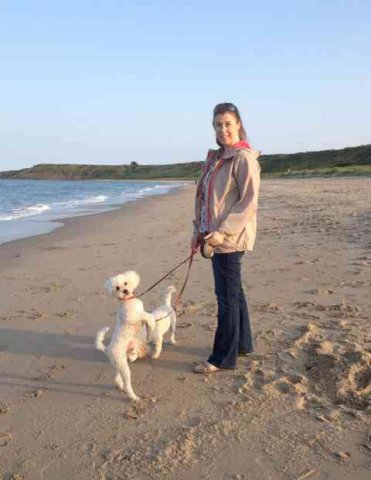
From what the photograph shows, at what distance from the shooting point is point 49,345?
4480 millimetres

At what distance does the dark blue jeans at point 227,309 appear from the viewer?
381cm

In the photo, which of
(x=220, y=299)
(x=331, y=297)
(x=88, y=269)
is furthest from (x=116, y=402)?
(x=88, y=269)

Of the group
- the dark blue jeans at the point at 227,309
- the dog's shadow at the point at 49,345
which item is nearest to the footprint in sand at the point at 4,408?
the dog's shadow at the point at 49,345

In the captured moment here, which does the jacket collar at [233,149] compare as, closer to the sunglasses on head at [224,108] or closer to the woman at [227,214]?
the woman at [227,214]

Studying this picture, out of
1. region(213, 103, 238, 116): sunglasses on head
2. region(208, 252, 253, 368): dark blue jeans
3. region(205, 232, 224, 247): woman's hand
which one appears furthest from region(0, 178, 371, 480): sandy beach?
region(213, 103, 238, 116): sunglasses on head

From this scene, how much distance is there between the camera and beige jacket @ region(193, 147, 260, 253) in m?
3.58

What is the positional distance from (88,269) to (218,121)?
450 centimetres

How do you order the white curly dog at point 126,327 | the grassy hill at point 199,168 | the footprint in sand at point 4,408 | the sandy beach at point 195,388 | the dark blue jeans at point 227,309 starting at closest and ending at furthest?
the sandy beach at point 195,388 < the footprint in sand at point 4,408 < the white curly dog at point 126,327 < the dark blue jeans at point 227,309 < the grassy hill at point 199,168

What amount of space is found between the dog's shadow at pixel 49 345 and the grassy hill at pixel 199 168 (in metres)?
35.7

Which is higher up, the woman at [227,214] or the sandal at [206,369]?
the woman at [227,214]

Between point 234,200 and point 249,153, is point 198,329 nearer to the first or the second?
point 234,200

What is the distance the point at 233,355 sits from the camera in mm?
3867

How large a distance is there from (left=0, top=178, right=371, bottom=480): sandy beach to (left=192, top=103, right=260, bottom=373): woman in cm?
28

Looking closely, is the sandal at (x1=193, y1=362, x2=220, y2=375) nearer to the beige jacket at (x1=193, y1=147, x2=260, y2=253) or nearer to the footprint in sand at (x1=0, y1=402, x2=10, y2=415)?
the beige jacket at (x1=193, y1=147, x2=260, y2=253)
